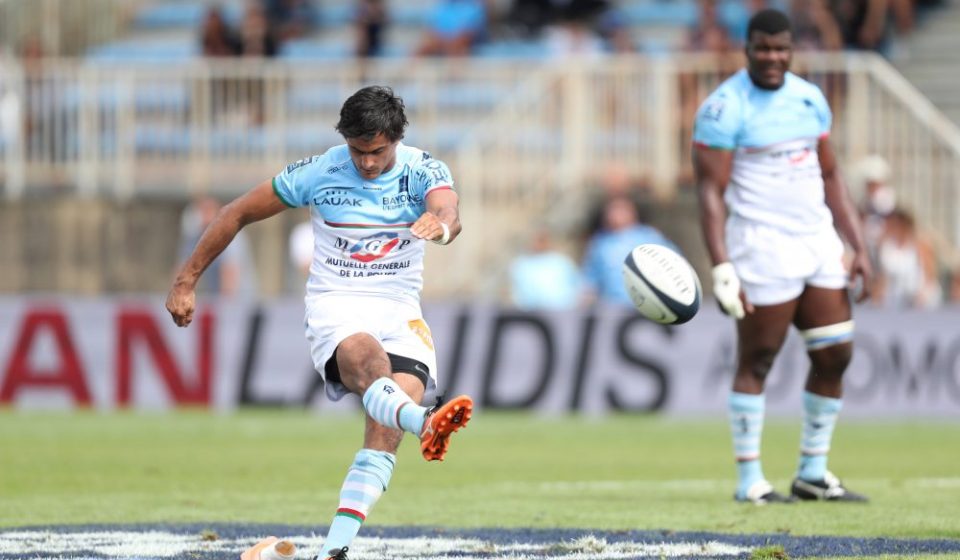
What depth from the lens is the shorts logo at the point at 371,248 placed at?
7.84 metres

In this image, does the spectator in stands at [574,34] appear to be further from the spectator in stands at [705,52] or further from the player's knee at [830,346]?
the player's knee at [830,346]

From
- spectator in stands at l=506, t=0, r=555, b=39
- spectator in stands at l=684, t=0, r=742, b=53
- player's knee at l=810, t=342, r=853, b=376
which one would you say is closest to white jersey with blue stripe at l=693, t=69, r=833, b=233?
player's knee at l=810, t=342, r=853, b=376

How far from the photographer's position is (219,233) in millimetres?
7852

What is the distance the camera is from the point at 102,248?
23.2 m

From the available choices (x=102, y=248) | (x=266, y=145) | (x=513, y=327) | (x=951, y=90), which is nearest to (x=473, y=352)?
(x=513, y=327)

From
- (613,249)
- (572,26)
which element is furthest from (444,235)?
(572,26)

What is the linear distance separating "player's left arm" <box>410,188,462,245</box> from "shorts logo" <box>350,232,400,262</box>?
0.86 ft

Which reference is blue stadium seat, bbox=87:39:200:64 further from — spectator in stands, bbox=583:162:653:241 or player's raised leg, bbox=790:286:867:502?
player's raised leg, bbox=790:286:867:502

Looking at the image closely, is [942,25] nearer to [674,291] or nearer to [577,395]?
[577,395]

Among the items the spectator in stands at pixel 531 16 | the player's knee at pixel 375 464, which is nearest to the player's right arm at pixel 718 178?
the player's knee at pixel 375 464

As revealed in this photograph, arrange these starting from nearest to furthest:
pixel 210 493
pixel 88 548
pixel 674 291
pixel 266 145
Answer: pixel 88 548
pixel 674 291
pixel 210 493
pixel 266 145

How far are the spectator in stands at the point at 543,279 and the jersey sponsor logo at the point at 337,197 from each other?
1134cm

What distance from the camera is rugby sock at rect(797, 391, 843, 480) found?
33.5 ft

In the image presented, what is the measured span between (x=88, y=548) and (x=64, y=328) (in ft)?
34.9
